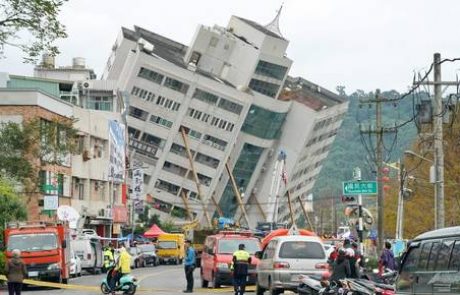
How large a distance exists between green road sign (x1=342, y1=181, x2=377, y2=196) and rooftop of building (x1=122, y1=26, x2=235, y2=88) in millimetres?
70081

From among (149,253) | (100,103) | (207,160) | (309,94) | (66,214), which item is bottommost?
(149,253)

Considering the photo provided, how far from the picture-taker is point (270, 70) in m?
118

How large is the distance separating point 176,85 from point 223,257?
243 feet

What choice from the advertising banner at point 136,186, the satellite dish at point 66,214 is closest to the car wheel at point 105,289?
the satellite dish at point 66,214

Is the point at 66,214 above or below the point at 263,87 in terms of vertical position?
below

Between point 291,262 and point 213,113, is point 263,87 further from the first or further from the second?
point 291,262

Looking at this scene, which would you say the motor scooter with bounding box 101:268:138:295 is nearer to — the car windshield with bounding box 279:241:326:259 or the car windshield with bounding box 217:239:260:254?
the car windshield with bounding box 217:239:260:254

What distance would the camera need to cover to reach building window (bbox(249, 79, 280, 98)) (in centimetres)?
11794

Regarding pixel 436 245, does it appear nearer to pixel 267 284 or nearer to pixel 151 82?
pixel 267 284

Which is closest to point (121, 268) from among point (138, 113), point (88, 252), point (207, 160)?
point (88, 252)

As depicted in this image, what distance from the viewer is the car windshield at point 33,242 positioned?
136ft

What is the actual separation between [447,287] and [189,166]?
98.9 metres

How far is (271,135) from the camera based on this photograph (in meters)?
121

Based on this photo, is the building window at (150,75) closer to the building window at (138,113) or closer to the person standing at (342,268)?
the building window at (138,113)
